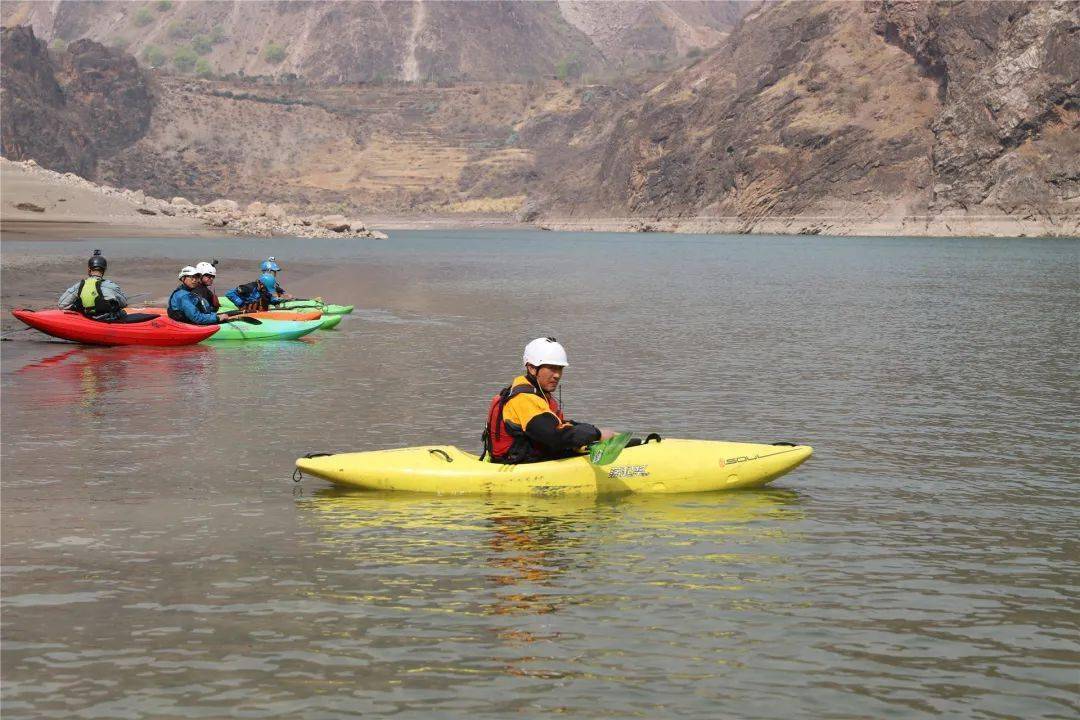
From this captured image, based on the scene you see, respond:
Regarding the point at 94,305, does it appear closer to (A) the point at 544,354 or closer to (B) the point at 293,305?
(B) the point at 293,305

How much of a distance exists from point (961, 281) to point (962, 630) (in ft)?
150

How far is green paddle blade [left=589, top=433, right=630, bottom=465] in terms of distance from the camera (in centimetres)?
1161

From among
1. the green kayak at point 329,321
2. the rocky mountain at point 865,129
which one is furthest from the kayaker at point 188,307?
the rocky mountain at point 865,129

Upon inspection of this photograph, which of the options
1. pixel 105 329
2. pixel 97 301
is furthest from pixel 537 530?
pixel 97 301

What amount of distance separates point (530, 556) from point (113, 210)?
8672 cm

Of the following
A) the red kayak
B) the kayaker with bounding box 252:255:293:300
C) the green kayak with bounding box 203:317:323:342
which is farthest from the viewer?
the kayaker with bounding box 252:255:293:300

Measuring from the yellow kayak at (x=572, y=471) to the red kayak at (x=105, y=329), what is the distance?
1278 cm

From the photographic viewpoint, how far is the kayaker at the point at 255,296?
27.7m

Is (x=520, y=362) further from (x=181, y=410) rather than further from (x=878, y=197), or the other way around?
(x=878, y=197)

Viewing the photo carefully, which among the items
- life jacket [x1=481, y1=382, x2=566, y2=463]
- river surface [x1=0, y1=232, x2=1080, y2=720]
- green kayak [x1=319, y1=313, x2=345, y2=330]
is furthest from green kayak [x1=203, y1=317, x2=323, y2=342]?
life jacket [x1=481, y1=382, x2=566, y2=463]

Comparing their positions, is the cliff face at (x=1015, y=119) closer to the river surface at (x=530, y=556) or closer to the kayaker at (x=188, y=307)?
the river surface at (x=530, y=556)

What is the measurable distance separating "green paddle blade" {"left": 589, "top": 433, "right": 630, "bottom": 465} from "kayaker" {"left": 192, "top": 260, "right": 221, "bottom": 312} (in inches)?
483

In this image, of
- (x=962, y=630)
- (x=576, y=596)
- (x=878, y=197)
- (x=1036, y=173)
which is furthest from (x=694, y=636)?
(x=878, y=197)

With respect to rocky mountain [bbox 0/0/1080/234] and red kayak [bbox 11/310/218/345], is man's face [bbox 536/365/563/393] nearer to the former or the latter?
red kayak [bbox 11/310/218/345]
